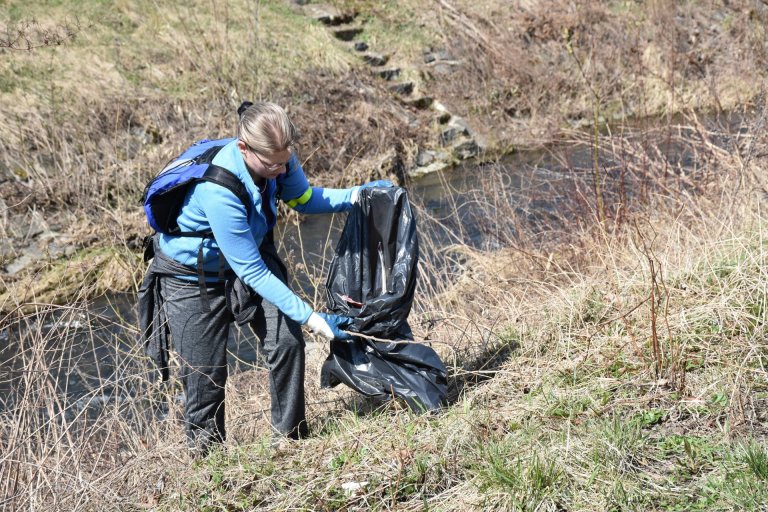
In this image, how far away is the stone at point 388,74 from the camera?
40.7 feet

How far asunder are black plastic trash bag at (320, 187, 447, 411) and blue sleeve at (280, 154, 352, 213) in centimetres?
8

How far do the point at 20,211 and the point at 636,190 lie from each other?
652 cm

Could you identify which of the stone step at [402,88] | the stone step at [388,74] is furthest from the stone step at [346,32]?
the stone step at [402,88]

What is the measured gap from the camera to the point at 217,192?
275 cm

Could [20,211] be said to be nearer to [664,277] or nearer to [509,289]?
[509,289]

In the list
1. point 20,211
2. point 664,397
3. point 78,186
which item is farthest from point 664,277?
point 20,211

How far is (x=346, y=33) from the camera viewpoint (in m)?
13.3

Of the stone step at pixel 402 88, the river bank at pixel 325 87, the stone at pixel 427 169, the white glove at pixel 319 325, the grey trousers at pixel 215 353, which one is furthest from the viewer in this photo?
the stone step at pixel 402 88

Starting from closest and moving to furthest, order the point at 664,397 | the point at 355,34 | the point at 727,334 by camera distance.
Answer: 1. the point at 664,397
2. the point at 727,334
3. the point at 355,34

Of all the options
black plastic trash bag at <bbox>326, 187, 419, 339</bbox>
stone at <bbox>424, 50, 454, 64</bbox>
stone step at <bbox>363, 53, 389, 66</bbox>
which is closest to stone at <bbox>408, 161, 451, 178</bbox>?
stone step at <bbox>363, 53, 389, 66</bbox>

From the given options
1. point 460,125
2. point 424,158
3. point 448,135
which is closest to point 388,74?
point 460,125

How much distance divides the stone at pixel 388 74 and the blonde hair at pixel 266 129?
992 centimetres

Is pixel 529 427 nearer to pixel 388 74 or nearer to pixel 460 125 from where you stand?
pixel 460 125

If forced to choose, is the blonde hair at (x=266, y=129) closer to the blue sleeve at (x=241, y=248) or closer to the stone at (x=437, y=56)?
the blue sleeve at (x=241, y=248)
